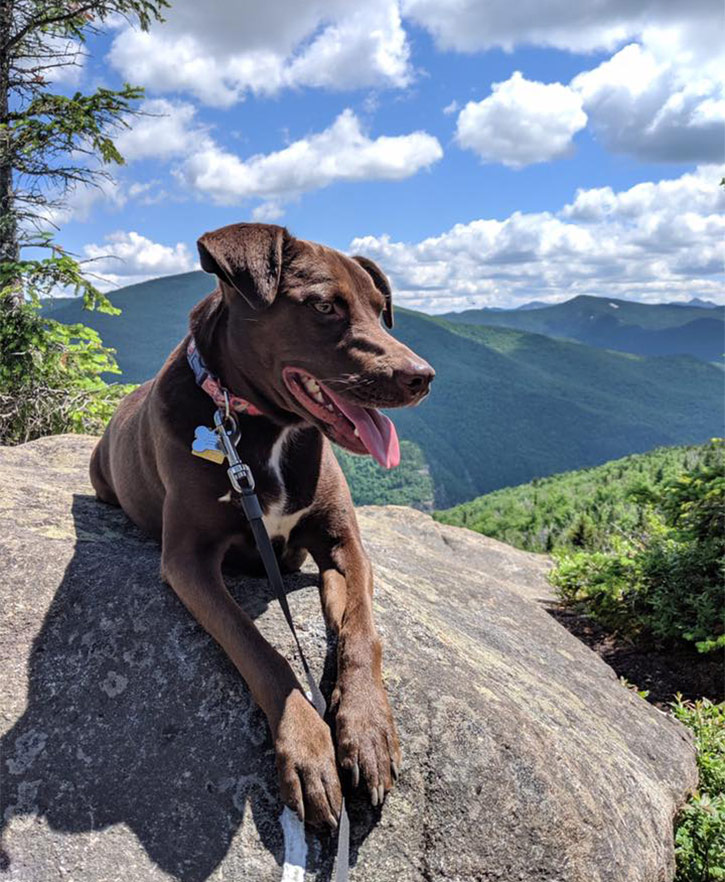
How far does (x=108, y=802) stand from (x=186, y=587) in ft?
3.00

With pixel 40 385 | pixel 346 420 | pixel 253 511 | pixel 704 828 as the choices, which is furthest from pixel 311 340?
pixel 40 385

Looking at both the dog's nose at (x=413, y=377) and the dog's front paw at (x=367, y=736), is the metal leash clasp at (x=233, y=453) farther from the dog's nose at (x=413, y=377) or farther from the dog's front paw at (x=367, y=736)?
the dog's front paw at (x=367, y=736)

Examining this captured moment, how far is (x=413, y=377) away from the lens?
116 inches

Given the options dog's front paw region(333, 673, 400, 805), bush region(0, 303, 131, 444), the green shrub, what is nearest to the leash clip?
dog's front paw region(333, 673, 400, 805)

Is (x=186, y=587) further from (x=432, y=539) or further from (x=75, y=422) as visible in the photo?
(x=75, y=422)

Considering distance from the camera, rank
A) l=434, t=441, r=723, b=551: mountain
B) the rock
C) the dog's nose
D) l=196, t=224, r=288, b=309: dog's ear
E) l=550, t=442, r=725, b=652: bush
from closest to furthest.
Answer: the rock < the dog's nose < l=196, t=224, r=288, b=309: dog's ear < l=550, t=442, r=725, b=652: bush < l=434, t=441, r=723, b=551: mountain

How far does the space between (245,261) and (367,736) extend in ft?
7.04

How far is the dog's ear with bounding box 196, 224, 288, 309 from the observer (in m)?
3.16

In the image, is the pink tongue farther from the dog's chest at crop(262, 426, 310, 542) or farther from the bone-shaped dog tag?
the bone-shaped dog tag

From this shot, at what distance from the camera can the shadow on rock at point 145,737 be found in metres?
2.52

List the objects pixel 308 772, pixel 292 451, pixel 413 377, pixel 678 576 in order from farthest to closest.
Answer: pixel 678 576 < pixel 292 451 < pixel 413 377 < pixel 308 772

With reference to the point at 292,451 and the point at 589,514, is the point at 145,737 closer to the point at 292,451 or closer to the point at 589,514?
the point at 292,451

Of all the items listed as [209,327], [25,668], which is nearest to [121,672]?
[25,668]

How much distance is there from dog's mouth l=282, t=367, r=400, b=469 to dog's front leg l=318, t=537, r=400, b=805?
70cm
